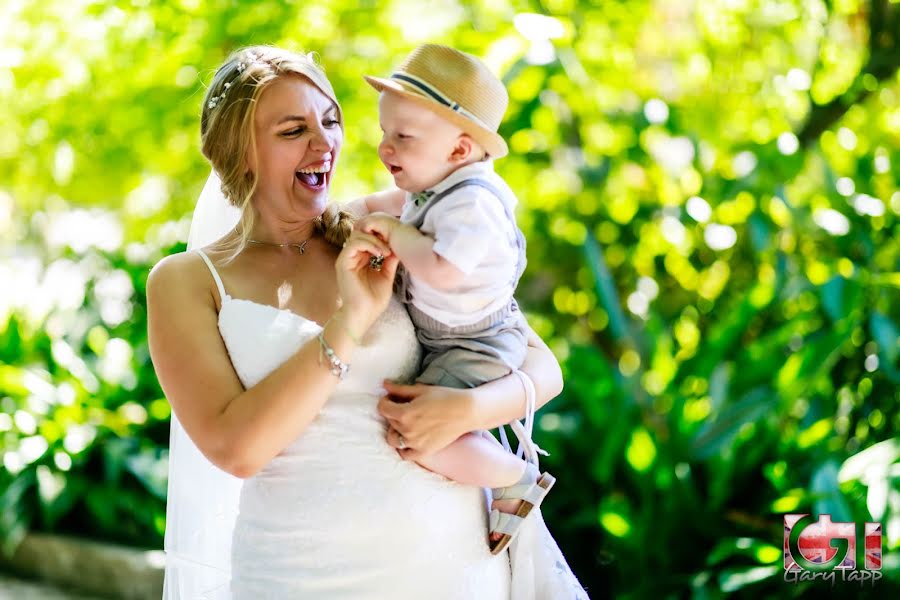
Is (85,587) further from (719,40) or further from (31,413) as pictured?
(719,40)

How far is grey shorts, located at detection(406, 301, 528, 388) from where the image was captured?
1.84 metres

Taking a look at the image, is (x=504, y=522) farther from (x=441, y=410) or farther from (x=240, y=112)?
(x=240, y=112)

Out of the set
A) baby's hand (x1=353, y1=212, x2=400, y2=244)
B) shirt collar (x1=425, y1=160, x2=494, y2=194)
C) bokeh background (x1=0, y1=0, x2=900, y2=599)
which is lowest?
bokeh background (x1=0, y1=0, x2=900, y2=599)

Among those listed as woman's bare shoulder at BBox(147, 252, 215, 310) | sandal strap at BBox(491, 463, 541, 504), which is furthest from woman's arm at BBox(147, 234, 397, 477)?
sandal strap at BBox(491, 463, 541, 504)

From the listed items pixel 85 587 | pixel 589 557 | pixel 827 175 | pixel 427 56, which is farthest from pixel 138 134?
pixel 427 56

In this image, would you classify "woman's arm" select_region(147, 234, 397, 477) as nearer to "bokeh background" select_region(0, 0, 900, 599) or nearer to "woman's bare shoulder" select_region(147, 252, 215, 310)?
"woman's bare shoulder" select_region(147, 252, 215, 310)

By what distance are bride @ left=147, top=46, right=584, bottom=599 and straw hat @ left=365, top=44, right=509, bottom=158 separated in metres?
0.26

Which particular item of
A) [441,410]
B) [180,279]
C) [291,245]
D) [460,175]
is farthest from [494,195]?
[180,279]

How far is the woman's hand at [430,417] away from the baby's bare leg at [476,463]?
3 cm

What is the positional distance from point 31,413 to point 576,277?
303cm

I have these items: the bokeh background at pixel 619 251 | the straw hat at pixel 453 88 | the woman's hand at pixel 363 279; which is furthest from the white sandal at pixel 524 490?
the bokeh background at pixel 619 251

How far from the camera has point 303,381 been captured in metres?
1.70

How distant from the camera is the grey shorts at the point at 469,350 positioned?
184cm

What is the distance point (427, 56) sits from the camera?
1755 mm
